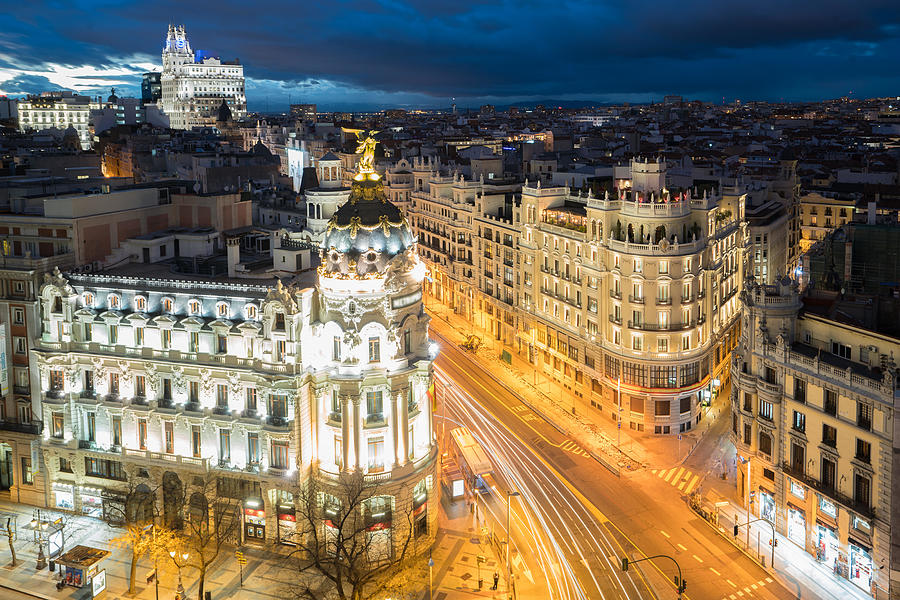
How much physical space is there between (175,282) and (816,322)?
2327 inches

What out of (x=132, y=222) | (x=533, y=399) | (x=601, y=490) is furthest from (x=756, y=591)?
(x=132, y=222)

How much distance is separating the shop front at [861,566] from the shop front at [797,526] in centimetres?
583

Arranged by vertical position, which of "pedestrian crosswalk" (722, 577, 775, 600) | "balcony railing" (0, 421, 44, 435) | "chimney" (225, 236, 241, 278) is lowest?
"pedestrian crosswalk" (722, 577, 775, 600)

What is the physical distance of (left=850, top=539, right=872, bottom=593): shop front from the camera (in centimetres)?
7019

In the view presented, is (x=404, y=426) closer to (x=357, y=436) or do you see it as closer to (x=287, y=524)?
(x=357, y=436)

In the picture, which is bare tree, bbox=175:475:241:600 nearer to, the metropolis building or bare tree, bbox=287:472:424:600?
the metropolis building

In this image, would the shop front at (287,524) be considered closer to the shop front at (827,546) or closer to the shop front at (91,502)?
the shop front at (91,502)

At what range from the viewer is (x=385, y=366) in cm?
7694

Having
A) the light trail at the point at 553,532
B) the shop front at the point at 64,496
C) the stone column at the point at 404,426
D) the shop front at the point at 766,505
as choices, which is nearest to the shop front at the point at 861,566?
the shop front at the point at 766,505

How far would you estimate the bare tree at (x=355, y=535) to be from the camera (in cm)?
7269

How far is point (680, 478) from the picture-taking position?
93812 millimetres

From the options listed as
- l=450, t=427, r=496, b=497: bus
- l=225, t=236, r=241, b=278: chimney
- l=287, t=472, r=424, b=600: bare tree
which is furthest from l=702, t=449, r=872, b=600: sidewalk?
l=225, t=236, r=241, b=278: chimney

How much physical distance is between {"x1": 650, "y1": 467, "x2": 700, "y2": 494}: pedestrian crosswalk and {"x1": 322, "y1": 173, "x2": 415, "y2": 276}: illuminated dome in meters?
38.2

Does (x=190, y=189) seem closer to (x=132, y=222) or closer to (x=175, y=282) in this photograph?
(x=132, y=222)
